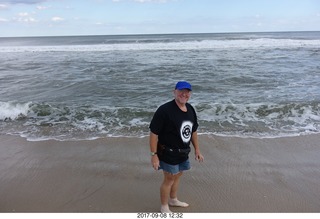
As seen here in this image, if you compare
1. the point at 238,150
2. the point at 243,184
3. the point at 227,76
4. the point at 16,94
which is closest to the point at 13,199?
the point at 243,184

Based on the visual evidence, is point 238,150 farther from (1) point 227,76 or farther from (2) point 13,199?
(1) point 227,76

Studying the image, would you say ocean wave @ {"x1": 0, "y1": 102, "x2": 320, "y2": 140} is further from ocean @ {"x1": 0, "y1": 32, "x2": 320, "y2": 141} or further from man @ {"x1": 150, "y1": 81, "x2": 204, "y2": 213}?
man @ {"x1": 150, "y1": 81, "x2": 204, "y2": 213}

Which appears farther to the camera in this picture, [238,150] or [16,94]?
[16,94]

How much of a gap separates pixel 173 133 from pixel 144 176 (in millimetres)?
1672

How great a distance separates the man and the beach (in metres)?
0.75

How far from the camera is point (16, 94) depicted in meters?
11.0

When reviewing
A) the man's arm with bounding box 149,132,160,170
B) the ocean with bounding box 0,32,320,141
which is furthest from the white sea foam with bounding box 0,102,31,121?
the man's arm with bounding box 149,132,160,170

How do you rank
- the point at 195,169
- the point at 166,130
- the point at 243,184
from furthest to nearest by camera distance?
1. the point at 195,169
2. the point at 243,184
3. the point at 166,130

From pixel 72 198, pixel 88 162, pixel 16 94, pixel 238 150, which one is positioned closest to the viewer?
pixel 72 198

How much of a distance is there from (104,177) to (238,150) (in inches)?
101

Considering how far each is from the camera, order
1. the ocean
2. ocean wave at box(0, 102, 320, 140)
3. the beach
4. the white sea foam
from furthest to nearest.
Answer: the white sea foam < the ocean < ocean wave at box(0, 102, 320, 140) < the beach

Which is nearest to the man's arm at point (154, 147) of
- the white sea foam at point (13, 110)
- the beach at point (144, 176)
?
the beach at point (144, 176)

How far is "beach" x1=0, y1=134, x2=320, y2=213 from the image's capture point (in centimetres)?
374

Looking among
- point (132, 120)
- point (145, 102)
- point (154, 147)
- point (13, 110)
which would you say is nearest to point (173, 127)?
point (154, 147)
